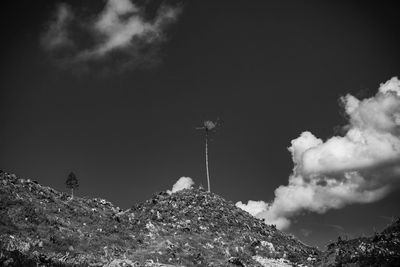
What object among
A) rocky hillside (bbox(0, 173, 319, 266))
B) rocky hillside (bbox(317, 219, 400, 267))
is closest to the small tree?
rocky hillside (bbox(0, 173, 319, 266))

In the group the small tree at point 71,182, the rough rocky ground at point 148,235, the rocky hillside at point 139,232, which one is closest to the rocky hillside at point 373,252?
the rough rocky ground at point 148,235

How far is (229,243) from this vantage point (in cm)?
4872

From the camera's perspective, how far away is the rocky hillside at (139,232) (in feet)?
109

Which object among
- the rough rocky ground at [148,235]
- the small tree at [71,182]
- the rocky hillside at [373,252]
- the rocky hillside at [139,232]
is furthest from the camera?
the small tree at [71,182]

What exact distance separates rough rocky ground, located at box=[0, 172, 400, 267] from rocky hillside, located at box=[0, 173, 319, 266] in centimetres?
11

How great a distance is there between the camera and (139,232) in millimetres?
46562

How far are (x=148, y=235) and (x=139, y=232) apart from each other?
152cm

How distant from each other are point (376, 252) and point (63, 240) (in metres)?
29.1

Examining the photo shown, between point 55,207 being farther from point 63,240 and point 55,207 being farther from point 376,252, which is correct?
point 376,252

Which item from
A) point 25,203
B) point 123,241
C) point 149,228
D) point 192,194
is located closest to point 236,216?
point 192,194

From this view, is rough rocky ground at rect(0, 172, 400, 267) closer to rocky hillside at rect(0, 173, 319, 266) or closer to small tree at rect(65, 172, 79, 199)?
rocky hillside at rect(0, 173, 319, 266)

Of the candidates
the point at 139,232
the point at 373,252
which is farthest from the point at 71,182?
the point at 373,252

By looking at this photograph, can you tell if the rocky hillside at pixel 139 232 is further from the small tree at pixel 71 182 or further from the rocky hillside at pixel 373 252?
the small tree at pixel 71 182

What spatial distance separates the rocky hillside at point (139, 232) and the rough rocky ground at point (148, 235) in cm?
11
